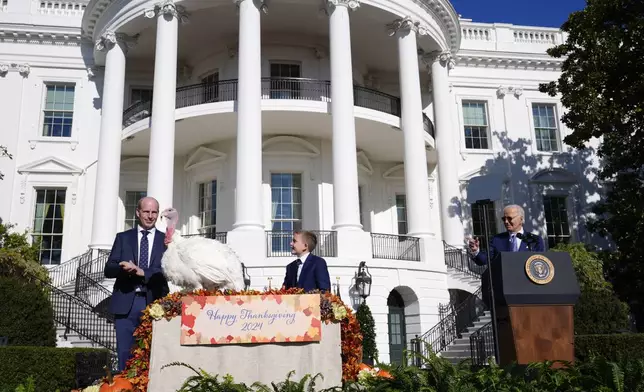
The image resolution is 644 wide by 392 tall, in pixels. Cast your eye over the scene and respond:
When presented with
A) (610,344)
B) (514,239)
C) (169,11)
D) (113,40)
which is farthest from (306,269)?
(113,40)

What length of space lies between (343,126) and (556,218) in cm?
1144

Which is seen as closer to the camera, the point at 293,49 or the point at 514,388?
the point at 514,388

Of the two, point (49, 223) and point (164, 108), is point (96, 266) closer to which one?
point (49, 223)

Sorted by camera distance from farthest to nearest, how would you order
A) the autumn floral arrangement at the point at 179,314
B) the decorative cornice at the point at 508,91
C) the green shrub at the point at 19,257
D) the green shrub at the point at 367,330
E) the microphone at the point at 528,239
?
the decorative cornice at the point at 508,91, the green shrub at the point at 19,257, the green shrub at the point at 367,330, the microphone at the point at 528,239, the autumn floral arrangement at the point at 179,314

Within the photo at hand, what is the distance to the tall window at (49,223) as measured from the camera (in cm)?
1972

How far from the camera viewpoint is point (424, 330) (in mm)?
16219

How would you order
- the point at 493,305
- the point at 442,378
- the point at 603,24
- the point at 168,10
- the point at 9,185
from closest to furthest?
1. the point at 442,378
2. the point at 493,305
3. the point at 603,24
4. the point at 168,10
5. the point at 9,185

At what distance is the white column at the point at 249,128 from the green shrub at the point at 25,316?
5.24 m

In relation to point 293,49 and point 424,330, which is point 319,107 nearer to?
point 293,49

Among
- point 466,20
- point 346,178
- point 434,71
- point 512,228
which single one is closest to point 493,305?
point 512,228

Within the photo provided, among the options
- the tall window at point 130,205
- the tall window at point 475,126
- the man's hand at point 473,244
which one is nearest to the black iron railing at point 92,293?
the tall window at point 130,205

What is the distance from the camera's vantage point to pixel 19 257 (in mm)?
15891

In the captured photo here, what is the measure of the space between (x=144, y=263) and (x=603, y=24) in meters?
14.5

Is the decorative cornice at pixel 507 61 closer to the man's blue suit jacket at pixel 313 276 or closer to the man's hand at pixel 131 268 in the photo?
the man's blue suit jacket at pixel 313 276
